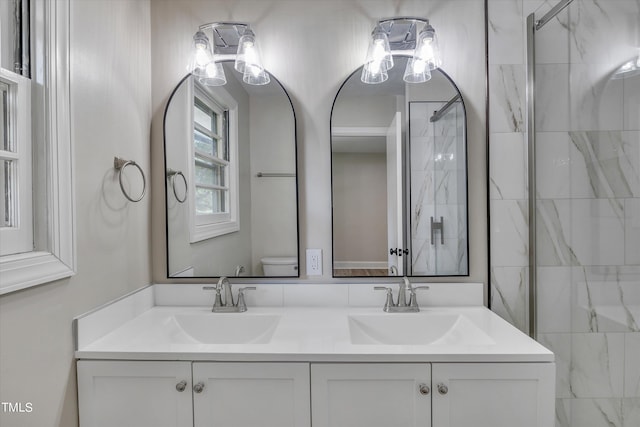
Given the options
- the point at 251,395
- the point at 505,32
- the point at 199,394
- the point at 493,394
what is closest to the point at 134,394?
the point at 199,394

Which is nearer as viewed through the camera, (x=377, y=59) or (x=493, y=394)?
(x=493, y=394)

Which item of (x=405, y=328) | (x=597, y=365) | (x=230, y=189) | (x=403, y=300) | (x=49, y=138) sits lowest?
(x=597, y=365)

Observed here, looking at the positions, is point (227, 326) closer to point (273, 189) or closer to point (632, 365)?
point (273, 189)

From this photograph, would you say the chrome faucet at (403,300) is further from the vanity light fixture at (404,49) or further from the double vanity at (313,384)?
the vanity light fixture at (404,49)

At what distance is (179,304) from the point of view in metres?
1.68

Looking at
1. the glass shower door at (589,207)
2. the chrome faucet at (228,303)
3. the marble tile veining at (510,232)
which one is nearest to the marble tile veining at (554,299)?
the glass shower door at (589,207)

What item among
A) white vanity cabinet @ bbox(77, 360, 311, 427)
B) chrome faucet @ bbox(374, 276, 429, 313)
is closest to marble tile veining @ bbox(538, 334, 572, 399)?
chrome faucet @ bbox(374, 276, 429, 313)

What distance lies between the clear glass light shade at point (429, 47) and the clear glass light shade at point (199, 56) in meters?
0.94

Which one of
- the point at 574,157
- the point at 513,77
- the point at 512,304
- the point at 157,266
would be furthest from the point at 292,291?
the point at 513,77

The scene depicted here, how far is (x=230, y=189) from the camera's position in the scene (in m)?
1.70

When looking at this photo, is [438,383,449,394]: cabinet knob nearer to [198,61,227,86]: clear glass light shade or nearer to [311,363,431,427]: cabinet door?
[311,363,431,427]: cabinet door

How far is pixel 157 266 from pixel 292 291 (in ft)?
2.14

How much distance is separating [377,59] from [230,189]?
884 mm

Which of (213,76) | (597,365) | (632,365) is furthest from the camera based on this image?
(213,76)
